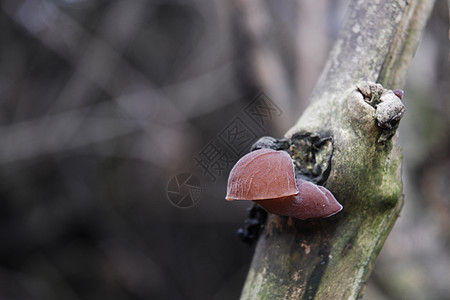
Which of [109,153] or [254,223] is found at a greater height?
[254,223]

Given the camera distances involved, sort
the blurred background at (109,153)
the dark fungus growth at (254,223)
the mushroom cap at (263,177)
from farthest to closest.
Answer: the blurred background at (109,153) < the dark fungus growth at (254,223) < the mushroom cap at (263,177)

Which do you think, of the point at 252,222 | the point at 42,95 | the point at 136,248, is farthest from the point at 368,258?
the point at 42,95

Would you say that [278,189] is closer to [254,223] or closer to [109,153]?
[254,223]

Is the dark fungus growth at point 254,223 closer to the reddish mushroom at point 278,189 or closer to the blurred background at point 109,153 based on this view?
the reddish mushroom at point 278,189

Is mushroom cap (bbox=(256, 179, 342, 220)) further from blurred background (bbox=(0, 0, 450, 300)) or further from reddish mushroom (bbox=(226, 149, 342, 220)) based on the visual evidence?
blurred background (bbox=(0, 0, 450, 300))

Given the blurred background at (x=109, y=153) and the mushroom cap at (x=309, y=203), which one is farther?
the blurred background at (x=109, y=153)

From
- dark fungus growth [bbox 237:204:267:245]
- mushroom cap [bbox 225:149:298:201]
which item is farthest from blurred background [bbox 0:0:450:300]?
mushroom cap [bbox 225:149:298:201]

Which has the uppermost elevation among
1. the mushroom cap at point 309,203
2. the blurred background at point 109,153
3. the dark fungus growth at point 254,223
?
the mushroom cap at point 309,203

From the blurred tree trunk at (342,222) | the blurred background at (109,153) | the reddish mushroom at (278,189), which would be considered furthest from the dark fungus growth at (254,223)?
the blurred background at (109,153)

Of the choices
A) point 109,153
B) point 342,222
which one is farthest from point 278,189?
point 109,153
